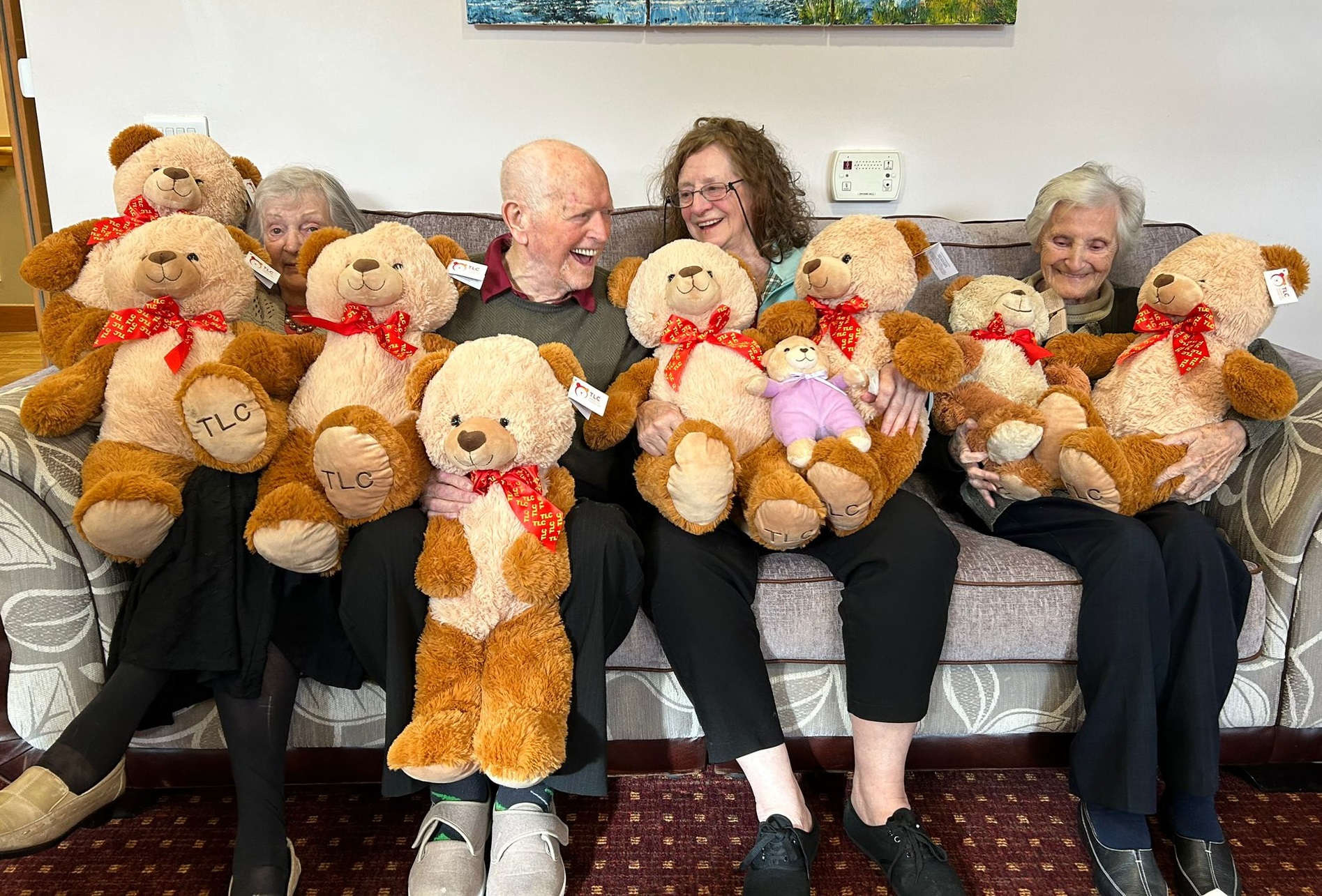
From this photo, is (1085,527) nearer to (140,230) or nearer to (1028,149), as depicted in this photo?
(1028,149)

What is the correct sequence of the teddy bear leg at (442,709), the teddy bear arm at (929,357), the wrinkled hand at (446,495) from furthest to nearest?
the teddy bear arm at (929,357)
the wrinkled hand at (446,495)
the teddy bear leg at (442,709)

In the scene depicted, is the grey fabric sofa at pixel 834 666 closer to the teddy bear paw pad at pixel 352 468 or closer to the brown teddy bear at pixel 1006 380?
the brown teddy bear at pixel 1006 380

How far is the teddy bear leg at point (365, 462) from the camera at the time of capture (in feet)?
3.92

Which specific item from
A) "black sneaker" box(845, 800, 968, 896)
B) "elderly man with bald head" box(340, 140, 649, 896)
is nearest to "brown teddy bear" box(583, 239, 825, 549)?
"elderly man with bald head" box(340, 140, 649, 896)

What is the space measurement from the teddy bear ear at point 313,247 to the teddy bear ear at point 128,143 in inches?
17.5

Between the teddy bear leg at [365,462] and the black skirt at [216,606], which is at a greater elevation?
the teddy bear leg at [365,462]

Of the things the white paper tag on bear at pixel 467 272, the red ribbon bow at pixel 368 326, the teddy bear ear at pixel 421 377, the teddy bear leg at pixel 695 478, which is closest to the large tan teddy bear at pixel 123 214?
the red ribbon bow at pixel 368 326

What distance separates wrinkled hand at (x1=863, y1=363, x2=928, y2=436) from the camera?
1446 millimetres

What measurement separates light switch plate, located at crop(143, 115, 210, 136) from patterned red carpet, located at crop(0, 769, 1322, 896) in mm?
1461

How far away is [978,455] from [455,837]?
104cm

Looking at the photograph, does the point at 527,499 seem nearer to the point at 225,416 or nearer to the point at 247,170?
the point at 225,416

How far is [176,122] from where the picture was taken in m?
→ 2.05

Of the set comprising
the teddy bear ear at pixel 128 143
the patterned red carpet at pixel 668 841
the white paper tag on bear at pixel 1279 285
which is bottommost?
the patterned red carpet at pixel 668 841

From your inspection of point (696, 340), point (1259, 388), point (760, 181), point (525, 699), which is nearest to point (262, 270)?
point (696, 340)
